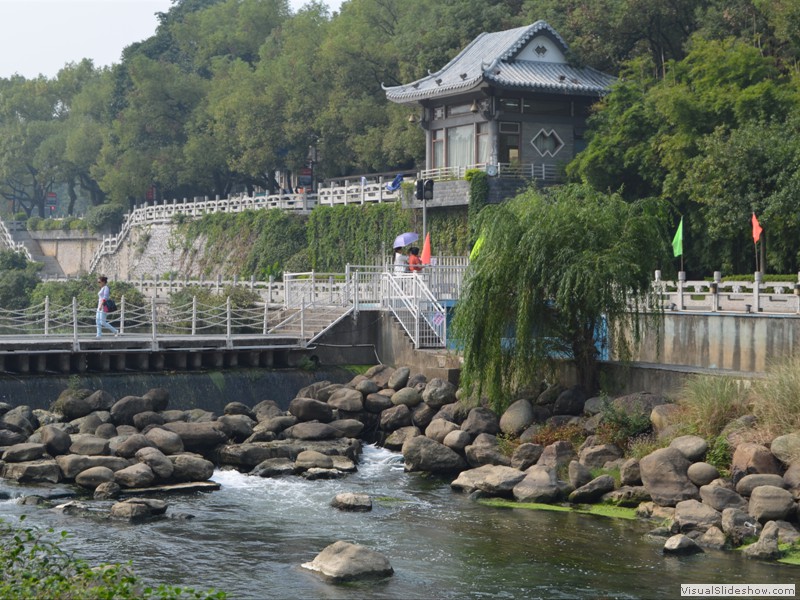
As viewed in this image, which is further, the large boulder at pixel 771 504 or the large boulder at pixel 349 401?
the large boulder at pixel 349 401

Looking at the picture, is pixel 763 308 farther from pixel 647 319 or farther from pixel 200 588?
pixel 200 588

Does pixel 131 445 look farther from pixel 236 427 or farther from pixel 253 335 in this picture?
pixel 253 335

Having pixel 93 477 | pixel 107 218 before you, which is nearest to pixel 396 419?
pixel 93 477

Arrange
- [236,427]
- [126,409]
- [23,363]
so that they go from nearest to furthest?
[236,427]
[126,409]
[23,363]

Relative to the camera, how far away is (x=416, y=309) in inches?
1247

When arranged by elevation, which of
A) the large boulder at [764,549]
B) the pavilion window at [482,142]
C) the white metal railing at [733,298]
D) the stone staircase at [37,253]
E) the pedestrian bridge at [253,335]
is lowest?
the large boulder at [764,549]

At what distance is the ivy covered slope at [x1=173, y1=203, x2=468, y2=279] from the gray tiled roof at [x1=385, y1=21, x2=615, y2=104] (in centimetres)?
449

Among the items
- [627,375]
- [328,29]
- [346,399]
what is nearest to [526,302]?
[627,375]

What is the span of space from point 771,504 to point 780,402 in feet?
9.23

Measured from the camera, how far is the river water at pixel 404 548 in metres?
16.7

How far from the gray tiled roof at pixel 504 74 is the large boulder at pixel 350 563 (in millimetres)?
28982

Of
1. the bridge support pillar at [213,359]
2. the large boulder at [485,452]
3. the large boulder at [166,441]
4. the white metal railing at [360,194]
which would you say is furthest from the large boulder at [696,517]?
the white metal railing at [360,194]

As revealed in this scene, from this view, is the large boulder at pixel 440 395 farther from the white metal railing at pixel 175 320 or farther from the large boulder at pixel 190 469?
the large boulder at pixel 190 469

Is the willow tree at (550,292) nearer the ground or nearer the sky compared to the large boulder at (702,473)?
nearer the sky
